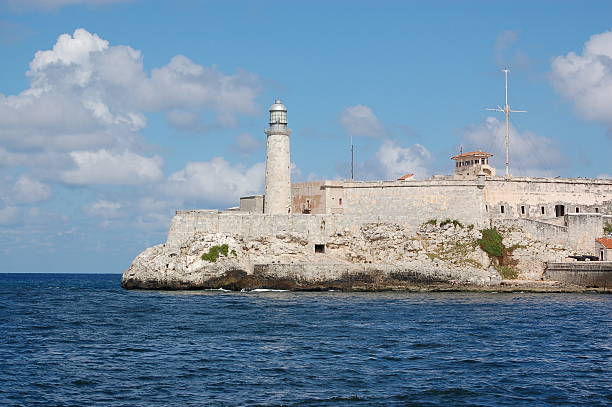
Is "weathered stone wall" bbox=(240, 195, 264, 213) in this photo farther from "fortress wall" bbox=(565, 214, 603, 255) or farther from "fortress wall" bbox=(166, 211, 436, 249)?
"fortress wall" bbox=(565, 214, 603, 255)

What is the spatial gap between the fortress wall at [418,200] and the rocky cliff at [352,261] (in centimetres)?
71

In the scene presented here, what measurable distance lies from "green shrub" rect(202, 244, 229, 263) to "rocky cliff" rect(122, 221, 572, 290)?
0.06m

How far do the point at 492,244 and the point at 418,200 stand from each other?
5002 millimetres

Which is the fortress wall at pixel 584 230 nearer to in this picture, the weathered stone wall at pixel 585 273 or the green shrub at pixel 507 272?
the weathered stone wall at pixel 585 273

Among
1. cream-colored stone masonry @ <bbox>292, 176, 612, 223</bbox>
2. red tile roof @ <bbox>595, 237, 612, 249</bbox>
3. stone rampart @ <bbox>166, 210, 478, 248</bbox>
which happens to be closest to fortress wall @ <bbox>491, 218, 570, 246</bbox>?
cream-colored stone masonry @ <bbox>292, 176, 612, 223</bbox>

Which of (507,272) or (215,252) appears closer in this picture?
(215,252)

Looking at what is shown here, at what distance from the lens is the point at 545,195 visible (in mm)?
51531

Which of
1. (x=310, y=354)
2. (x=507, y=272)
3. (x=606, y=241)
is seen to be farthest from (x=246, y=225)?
(x=310, y=354)

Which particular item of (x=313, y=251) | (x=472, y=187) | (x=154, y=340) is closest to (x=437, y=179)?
(x=472, y=187)

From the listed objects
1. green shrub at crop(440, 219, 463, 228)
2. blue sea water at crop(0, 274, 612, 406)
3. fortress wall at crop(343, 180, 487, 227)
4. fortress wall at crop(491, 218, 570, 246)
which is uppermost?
fortress wall at crop(343, 180, 487, 227)

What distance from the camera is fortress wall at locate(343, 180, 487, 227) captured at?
48.3 meters

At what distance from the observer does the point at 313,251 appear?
4806 centimetres

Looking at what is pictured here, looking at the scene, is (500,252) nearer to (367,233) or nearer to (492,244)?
(492,244)

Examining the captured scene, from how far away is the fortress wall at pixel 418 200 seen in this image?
159 feet
